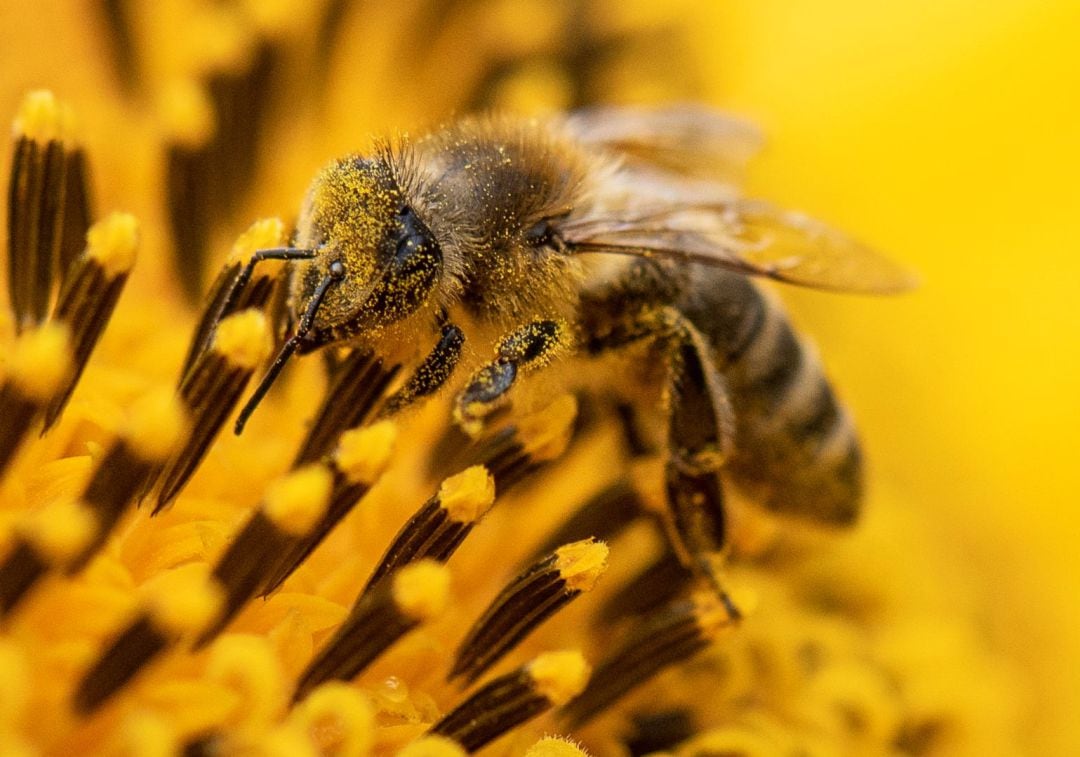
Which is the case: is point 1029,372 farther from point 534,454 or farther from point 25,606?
point 25,606

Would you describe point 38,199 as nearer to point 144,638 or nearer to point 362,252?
point 362,252

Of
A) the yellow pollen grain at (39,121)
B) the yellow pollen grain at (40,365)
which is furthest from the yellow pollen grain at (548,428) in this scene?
the yellow pollen grain at (39,121)

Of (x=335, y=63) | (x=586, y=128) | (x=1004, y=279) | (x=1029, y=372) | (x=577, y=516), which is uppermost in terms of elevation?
(x=335, y=63)

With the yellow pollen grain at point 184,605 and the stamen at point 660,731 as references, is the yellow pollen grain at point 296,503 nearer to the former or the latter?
the yellow pollen grain at point 184,605

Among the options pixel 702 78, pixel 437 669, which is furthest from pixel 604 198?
pixel 702 78

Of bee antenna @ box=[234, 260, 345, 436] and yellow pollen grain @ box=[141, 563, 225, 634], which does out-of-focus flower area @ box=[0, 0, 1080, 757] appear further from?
bee antenna @ box=[234, 260, 345, 436]
